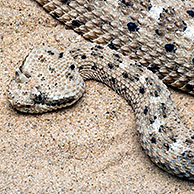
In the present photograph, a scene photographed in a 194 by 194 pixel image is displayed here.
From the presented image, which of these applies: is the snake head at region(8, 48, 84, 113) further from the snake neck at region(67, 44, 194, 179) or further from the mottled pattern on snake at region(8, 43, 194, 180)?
the snake neck at region(67, 44, 194, 179)

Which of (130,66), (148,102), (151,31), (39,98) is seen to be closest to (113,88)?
(130,66)

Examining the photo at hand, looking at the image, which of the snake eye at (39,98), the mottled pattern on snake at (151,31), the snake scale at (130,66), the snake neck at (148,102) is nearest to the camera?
the snake neck at (148,102)

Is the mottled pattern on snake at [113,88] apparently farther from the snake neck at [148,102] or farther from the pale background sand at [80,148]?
the pale background sand at [80,148]

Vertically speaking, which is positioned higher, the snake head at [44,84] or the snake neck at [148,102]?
the snake neck at [148,102]

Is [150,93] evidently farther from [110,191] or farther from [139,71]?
[110,191]

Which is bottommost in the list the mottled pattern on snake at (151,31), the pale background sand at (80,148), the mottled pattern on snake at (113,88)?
the pale background sand at (80,148)

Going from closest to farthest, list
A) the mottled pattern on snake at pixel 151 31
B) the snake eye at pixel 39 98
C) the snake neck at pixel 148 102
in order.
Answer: the snake neck at pixel 148 102 < the snake eye at pixel 39 98 < the mottled pattern on snake at pixel 151 31

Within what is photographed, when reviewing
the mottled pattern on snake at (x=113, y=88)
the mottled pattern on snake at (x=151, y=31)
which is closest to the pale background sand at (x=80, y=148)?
the mottled pattern on snake at (x=113, y=88)
